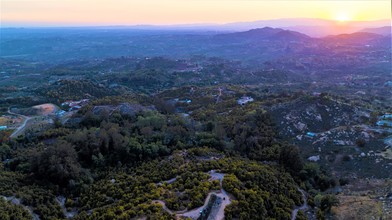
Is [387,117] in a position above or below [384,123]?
above

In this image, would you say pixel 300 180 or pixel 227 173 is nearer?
pixel 227 173

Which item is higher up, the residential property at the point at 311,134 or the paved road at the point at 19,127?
the residential property at the point at 311,134

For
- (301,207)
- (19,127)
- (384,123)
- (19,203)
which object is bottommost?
(19,127)

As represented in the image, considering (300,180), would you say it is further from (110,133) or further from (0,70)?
(0,70)

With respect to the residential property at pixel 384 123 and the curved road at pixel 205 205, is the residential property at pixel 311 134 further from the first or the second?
the curved road at pixel 205 205

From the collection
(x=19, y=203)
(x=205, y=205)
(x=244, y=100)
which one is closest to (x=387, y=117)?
(x=244, y=100)

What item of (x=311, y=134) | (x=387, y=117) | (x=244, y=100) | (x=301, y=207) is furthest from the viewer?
(x=244, y=100)

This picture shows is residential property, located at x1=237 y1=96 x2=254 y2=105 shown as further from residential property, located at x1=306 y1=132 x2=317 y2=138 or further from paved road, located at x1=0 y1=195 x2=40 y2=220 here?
paved road, located at x1=0 y1=195 x2=40 y2=220

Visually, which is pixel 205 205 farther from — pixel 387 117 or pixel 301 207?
pixel 387 117

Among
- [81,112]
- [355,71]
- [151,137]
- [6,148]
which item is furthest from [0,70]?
[355,71]

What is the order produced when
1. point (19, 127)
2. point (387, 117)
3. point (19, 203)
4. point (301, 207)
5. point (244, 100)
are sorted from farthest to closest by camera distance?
point (244, 100)
point (19, 127)
point (387, 117)
point (301, 207)
point (19, 203)

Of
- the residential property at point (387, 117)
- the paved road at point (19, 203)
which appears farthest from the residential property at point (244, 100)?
the paved road at point (19, 203)
